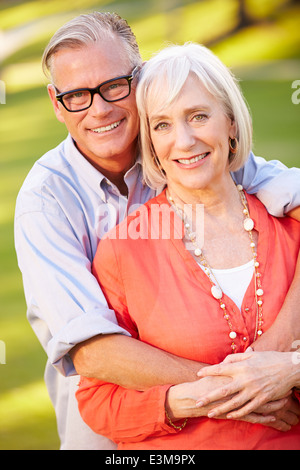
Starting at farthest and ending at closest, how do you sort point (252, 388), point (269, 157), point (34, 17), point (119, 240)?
point (34, 17) → point (269, 157) → point (119, 240) → point (252, 388)

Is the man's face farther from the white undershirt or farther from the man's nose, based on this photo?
the white undershirt

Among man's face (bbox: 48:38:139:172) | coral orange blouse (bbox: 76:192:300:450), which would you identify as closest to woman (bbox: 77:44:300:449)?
coral orange blouse (bbox: 76:192:300:450)

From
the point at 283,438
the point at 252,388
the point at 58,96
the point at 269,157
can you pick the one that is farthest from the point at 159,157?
the point at 269,157

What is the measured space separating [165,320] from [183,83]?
2.42 feet

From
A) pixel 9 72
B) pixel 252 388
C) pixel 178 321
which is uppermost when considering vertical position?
pixel 9 72

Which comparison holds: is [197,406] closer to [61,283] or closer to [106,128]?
[61,283]

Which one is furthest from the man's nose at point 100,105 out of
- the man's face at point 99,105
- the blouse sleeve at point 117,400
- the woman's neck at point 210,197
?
the blouse sleeve at point 117,400

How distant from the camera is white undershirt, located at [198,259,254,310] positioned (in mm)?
2209

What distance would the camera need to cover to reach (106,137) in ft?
8.13

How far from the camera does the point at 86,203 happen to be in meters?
2.50

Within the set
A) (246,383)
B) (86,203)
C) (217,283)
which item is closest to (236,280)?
(217,283)

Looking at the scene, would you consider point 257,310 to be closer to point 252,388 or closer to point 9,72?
point 252,388

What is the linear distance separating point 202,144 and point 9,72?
43.1 ft

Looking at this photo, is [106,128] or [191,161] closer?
[191,161]
